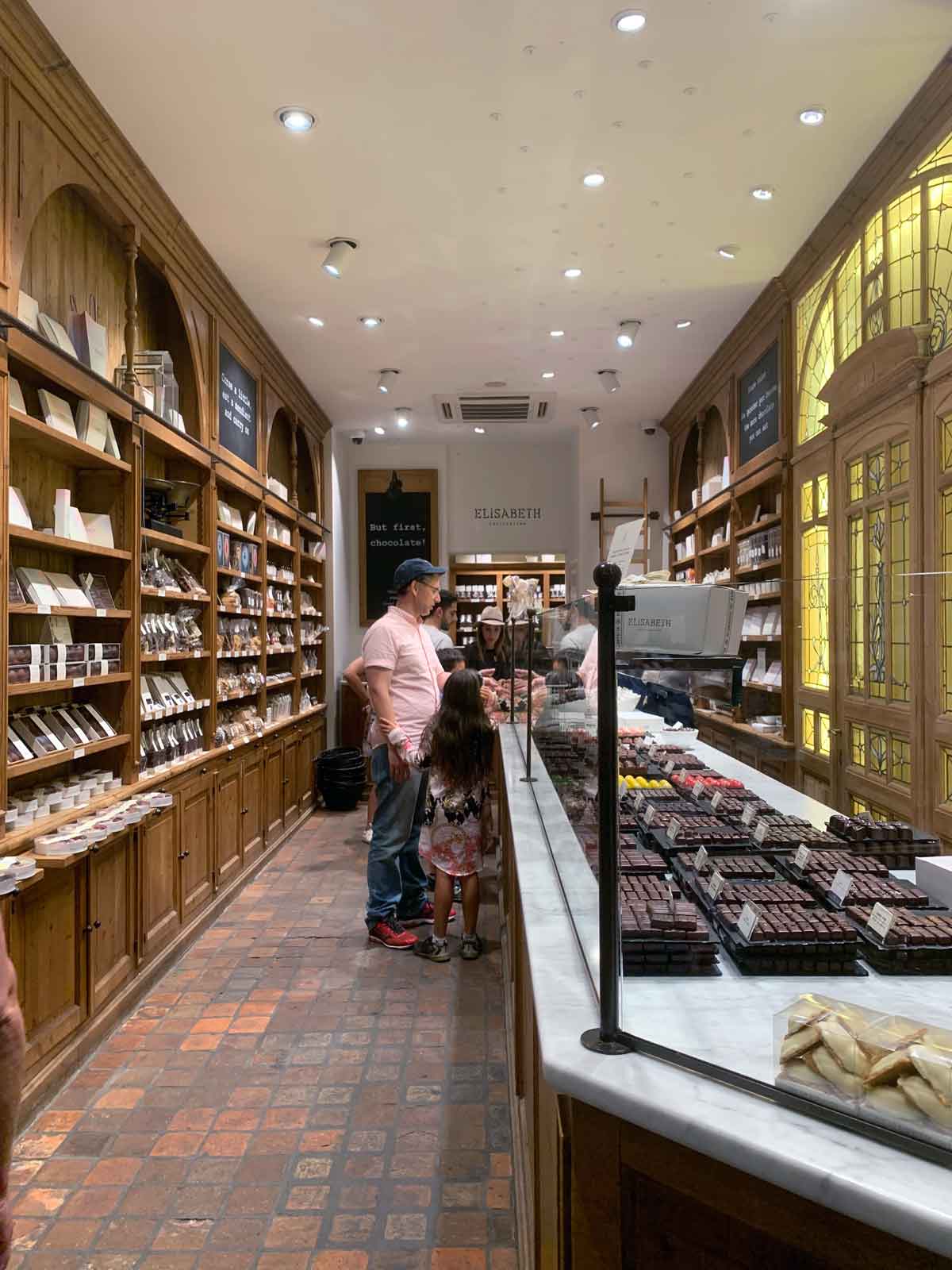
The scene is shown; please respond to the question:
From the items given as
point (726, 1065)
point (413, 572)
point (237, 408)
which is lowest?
point (726, 1065)

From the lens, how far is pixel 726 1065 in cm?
106

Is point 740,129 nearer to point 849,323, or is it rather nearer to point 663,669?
point 849,323

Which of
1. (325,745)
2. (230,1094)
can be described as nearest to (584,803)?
(230,1094)

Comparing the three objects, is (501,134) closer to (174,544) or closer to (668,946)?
(174,544)

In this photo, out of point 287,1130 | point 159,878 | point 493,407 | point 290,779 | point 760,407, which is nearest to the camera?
point 287,1130

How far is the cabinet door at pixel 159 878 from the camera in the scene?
3.61 meters

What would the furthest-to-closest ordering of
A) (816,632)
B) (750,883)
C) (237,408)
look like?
(237,408)
(750,883)
(816,632)

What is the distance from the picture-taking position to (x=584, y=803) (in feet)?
5.60

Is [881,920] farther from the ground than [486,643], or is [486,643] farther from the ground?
[486,643]

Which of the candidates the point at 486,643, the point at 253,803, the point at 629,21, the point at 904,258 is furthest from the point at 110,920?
the point at 486,643

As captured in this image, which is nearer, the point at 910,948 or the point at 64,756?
the point at 910,948

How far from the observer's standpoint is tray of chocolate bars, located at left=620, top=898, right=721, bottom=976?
1304 millimetres

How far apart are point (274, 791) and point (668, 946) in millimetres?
5012

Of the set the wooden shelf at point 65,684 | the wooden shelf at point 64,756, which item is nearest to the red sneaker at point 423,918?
the wooden shelf at point 64,756
